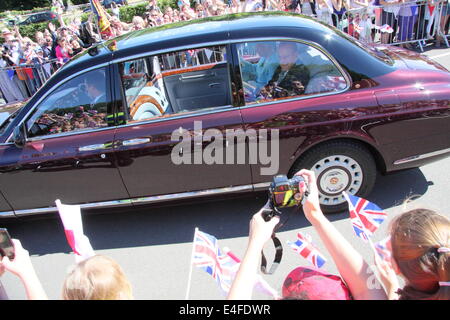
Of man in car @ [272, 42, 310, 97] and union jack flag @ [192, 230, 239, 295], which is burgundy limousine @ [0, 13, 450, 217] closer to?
man in car @ [272, 42, 310, 97]

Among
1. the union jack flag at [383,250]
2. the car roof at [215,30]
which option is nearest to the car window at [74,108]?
the car roof at [215,30]

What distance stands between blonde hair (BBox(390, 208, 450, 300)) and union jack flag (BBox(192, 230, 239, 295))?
808 millimetres

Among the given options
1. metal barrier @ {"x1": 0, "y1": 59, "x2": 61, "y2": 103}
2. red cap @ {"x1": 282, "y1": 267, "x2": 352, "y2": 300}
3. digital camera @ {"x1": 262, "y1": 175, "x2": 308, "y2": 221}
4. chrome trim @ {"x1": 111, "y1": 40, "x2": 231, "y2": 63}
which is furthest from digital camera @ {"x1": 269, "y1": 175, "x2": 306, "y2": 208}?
metal barrier @ {"x1": 0, "y1": 59, "x2": 61, "y2": 103}

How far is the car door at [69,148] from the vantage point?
10.0ft

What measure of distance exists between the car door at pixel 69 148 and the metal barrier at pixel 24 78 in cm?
567

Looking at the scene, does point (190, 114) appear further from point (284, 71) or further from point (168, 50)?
point (284, 71)

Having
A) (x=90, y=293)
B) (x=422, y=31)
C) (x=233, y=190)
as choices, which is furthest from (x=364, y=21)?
(x=90, y=293)

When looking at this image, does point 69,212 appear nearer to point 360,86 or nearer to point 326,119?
point 326,119

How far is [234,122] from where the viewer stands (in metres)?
2.93

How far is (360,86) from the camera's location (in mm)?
2947

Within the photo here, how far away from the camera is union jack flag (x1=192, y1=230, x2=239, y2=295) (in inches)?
70.1
